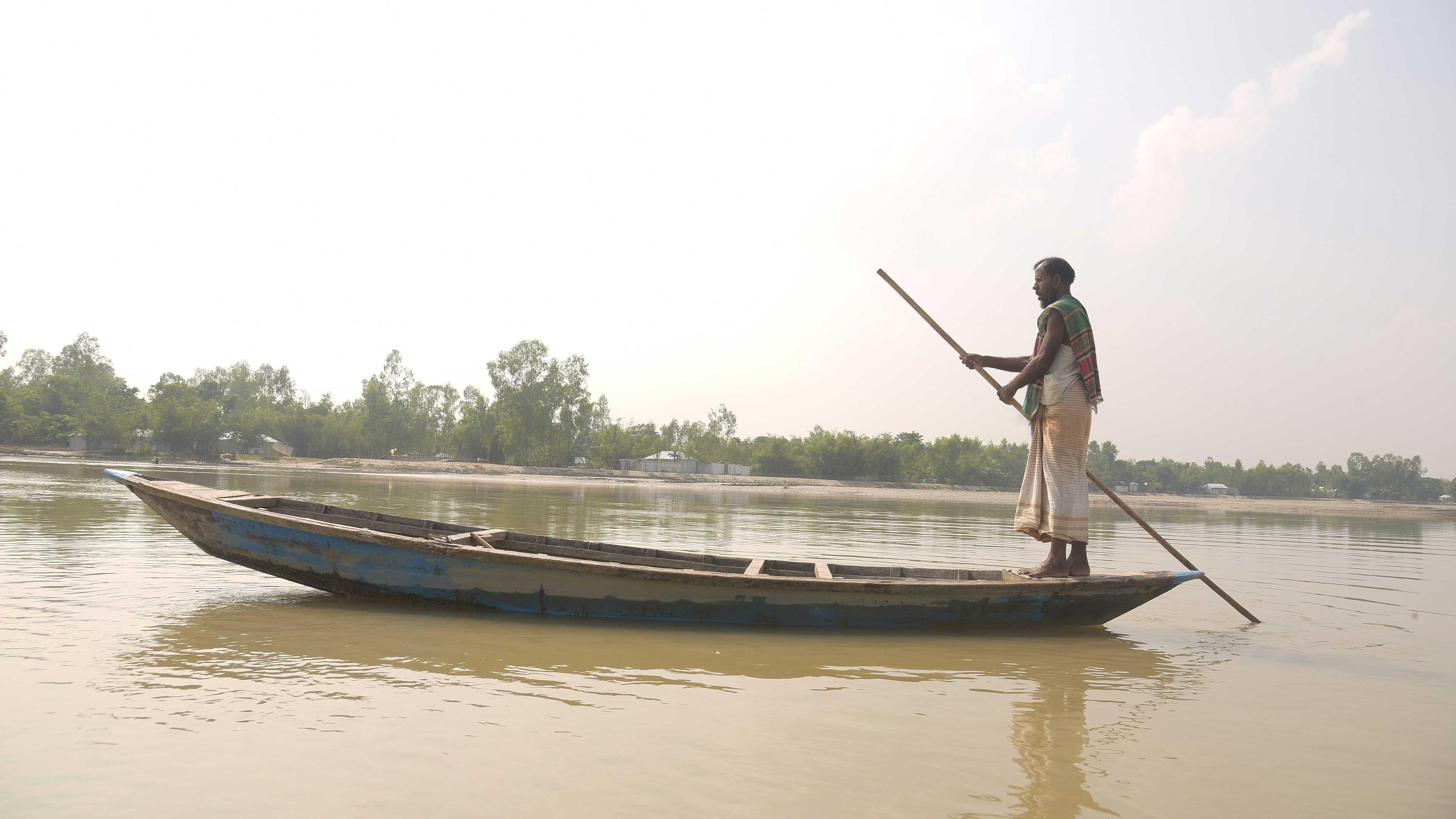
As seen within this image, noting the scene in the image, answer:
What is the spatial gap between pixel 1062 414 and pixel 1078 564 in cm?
130

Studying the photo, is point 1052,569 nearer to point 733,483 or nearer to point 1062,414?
point 1062,414

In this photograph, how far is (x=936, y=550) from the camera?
13055 mm

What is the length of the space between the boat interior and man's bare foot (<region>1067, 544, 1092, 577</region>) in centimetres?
63

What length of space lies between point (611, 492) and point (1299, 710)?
35641 millimetres

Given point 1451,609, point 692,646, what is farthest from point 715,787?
point 1451,609

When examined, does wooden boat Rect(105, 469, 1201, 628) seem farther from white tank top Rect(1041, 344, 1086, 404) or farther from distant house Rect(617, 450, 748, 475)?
distant house Rect(617, 450, 748, 475)

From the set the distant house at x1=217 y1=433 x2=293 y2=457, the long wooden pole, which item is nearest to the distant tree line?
the distant house at x1=217 y1=433 x2=293 y2=457

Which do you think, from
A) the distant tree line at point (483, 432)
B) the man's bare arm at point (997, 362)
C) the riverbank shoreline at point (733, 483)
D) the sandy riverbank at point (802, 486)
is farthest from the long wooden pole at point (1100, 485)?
the distant tree line at point (483, 432)

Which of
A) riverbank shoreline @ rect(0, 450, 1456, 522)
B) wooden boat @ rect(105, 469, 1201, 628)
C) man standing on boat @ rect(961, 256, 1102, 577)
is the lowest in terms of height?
riverbank shoreline @ rect(0, 450, 1456, 522)

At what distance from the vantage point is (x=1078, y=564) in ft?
20.7

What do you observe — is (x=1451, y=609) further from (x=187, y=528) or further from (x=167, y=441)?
(x=167, y=441)

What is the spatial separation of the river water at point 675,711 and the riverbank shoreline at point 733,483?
40.2 metres

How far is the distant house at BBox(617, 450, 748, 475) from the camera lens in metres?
71.9

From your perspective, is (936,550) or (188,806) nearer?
(188,806)
